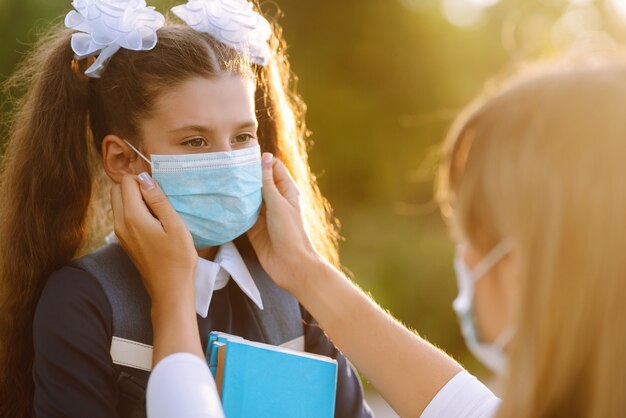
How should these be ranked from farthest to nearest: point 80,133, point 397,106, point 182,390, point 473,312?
point 397,106, point 80,133, point 182,390, point 473,312

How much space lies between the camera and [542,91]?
1409 millimetres

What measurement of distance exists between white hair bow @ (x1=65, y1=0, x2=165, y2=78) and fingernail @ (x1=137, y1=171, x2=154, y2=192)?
0.37 m

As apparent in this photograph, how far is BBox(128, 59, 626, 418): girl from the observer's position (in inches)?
51.9

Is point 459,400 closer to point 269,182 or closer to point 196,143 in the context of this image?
point 269,182

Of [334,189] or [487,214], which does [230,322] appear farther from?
[334,189]

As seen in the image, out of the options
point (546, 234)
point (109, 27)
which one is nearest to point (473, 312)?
point (546, 234)

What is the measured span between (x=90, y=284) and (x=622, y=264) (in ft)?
4.65

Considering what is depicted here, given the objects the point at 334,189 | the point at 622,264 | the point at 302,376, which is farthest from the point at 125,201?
the point at 334,189

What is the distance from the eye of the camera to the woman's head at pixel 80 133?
2.29 m

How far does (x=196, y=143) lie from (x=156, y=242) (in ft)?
1.16

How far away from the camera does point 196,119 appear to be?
225 cm

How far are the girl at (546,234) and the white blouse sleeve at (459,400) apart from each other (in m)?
0.51

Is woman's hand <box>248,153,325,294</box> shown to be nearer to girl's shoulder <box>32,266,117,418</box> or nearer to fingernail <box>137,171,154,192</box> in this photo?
fingernail <box>137,171,154,192</box>

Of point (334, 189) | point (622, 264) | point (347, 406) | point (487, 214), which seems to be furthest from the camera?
point (334, 189)
